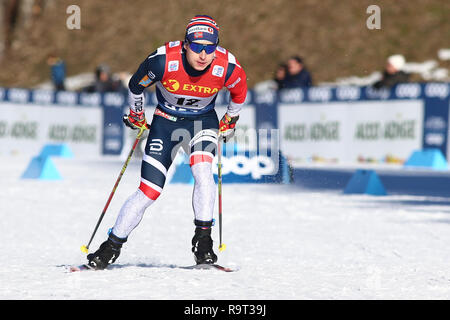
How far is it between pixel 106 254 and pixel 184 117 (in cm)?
109

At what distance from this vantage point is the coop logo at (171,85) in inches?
239

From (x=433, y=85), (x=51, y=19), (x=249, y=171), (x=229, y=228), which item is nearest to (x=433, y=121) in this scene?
(x=433, y=85)

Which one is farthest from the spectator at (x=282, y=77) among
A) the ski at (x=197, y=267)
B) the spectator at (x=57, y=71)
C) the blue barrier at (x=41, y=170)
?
the ski at (x=197, y=267)

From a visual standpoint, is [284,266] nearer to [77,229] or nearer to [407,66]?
[77,229]

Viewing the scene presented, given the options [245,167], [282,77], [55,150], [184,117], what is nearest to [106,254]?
[184,117]

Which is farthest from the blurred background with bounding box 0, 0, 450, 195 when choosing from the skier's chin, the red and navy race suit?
the skier's chin

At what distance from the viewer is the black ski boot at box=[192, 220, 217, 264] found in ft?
20.5

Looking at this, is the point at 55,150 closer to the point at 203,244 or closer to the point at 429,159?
the point at 429,159

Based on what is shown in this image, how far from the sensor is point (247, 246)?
7.64 m

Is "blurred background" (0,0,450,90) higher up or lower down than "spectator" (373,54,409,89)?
higher up

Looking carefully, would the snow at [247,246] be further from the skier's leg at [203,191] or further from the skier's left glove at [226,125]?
the skier's left glove at [226,125]

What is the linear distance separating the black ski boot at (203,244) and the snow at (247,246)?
13cm

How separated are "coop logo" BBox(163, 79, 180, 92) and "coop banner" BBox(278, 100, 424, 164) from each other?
12.0m

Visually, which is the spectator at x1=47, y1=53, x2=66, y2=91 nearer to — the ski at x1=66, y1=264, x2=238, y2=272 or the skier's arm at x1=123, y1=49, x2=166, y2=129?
the skier's arm at x1=123, y1=49, x2=166, y2=129
